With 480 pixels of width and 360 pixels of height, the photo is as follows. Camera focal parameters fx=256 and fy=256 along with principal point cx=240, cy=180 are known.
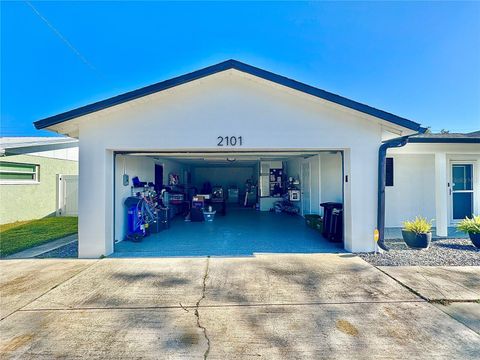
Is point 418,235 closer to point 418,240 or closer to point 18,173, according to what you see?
point 418,240

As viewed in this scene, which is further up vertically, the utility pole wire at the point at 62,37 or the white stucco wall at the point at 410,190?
the utility pole wire at the point at 62,37

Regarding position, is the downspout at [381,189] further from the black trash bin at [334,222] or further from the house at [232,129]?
the black trash bin at [334,222]

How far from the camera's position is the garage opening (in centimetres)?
661

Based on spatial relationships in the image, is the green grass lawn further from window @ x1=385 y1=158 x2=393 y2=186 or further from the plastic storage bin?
window @ x1=385 y1=158 x2=393 y2=186

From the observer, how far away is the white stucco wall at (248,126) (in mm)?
5906

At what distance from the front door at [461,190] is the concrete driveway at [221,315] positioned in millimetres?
5825

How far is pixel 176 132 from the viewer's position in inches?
233

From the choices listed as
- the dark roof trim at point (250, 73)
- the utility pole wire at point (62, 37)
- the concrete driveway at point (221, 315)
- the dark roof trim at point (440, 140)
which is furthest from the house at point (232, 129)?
the utility pole wire at point (62, 37)

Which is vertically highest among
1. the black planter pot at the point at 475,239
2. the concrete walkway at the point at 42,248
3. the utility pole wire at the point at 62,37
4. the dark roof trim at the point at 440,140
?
the utility pole wire at the point at 62,37

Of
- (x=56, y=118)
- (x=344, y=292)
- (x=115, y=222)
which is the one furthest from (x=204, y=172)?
(x=344, y=292)

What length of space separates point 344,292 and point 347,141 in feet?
11.3

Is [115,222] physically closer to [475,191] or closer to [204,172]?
[475,191]

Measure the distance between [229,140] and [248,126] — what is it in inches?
21.7

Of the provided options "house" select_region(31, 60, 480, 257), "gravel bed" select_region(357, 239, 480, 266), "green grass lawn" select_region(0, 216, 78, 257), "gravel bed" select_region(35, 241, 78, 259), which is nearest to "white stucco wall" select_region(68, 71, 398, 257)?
"house" select_region(31, 60, 480, 257)
